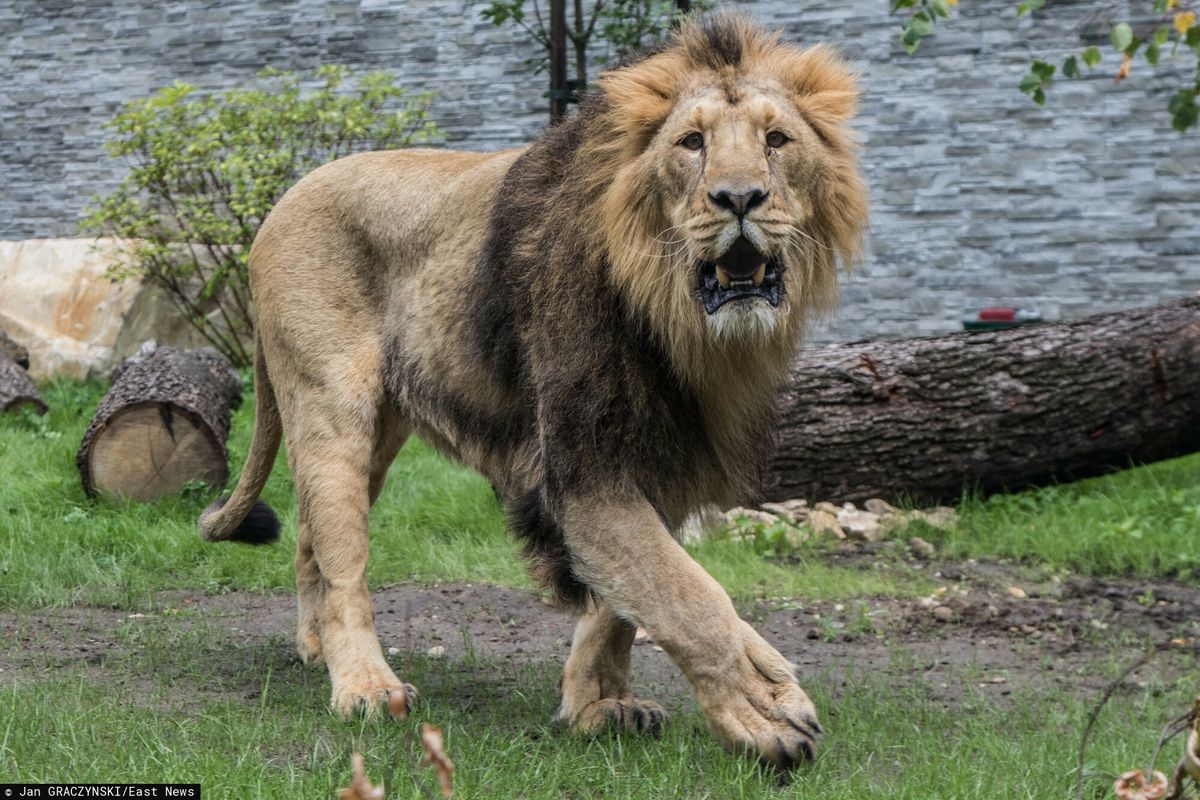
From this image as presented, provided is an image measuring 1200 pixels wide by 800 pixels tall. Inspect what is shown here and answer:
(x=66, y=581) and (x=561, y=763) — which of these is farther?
(x=66, y=581)

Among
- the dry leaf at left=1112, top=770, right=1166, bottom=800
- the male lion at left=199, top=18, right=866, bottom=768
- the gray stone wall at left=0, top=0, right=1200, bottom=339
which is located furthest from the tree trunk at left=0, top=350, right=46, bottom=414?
the dry leaf at left=1112, top=770, right=1166, bottom=800

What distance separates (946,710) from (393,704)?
2.71 metres

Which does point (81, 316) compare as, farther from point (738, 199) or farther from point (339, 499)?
point (738, 199)

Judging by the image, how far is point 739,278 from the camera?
3465mm

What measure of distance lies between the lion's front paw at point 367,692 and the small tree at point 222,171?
6155 millimetres

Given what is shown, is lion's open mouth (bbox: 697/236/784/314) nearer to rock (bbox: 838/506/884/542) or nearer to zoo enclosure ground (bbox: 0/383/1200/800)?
zoo enclosure ground (bbox: 0/383/1200/800)

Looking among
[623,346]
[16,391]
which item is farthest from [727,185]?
[16,391]

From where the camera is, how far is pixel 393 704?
2.12 metres

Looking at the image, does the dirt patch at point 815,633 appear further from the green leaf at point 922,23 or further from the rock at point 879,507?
the green leaf at point 922,23

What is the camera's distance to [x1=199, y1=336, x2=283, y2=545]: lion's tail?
5.35m

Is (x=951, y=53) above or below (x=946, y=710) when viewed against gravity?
above

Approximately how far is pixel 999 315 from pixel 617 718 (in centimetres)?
789

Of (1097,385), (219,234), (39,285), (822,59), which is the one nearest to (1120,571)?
(1097,385)

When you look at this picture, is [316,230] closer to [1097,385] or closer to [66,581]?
[66,581]
